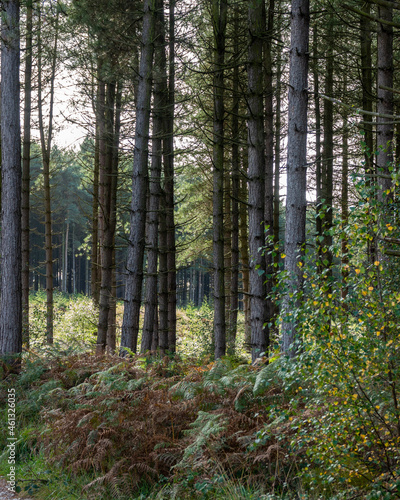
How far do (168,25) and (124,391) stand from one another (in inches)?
353

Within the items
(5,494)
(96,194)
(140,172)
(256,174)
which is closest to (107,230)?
(96,194)

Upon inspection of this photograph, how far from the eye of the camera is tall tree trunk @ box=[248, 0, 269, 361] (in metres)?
7.92

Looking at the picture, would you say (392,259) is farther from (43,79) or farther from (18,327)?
(43,79)

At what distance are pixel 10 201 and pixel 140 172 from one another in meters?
2.50

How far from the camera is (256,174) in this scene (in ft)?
26.4

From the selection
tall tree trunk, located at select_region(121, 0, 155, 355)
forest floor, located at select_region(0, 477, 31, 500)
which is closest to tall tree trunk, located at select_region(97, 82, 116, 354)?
tall tree trunk, located at select_region(121, 0, 155, 355)

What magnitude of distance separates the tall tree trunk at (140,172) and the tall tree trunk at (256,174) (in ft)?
6.77

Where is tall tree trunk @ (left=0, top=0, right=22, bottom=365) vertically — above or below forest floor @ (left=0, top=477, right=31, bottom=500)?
above

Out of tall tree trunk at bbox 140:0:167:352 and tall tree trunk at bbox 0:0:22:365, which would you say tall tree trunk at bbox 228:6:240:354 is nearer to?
tall tree trunk at bbox 140:0:167:352

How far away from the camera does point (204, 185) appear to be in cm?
1468

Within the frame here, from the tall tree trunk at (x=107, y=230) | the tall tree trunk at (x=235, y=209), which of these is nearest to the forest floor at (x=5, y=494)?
the tall tree trunk at (x=107, y=230)

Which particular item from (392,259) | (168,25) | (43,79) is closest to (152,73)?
(168,25)

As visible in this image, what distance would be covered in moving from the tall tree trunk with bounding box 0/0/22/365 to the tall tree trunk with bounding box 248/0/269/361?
4349 millimetres

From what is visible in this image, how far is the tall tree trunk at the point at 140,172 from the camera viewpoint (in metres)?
8.93
